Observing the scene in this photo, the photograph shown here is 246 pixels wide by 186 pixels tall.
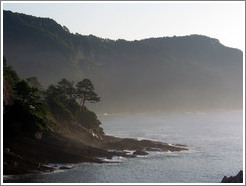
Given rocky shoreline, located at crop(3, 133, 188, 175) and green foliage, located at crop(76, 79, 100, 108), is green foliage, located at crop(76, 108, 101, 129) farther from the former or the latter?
rocky shoreline, located at crop(3, 133, 188, 175)

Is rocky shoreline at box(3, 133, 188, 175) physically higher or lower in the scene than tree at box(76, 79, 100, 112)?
lower

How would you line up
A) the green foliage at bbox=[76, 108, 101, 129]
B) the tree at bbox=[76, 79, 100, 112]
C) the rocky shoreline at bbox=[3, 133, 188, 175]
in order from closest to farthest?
the rocky shoreline at bbox=[3, 133, 188, 175]
the green foliage at bbox=[76, 108, 101, 129]
the tree at bbox=[76, 79, 100, 112]

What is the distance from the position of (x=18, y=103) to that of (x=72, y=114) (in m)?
21.1

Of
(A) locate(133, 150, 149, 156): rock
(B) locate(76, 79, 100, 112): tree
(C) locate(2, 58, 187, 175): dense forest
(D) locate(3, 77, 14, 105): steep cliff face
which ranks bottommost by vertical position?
(A) locate(133, 150, 149, 156): rock

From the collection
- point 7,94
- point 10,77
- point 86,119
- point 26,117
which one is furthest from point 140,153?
point 10,77

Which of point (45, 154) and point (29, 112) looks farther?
point (29, 112)

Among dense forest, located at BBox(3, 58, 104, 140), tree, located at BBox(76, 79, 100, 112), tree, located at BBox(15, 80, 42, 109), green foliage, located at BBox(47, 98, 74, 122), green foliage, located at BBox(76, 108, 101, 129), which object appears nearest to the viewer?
dense forest, located at BBox(3, 58, 104, 140)

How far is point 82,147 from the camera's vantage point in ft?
194

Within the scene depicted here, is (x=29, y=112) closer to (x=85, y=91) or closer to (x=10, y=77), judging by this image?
(x=10, y=77)

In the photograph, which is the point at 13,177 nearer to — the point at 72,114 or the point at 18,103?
the point at 18,103

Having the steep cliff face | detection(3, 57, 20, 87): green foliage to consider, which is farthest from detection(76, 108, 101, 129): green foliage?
the steep cliff face

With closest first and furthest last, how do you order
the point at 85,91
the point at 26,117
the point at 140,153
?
the point at 26,117 < the point at 140,153 < the point at 85,91

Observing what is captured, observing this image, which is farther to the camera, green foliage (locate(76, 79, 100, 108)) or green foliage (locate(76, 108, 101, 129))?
green foliage (locate(76, 79, 100, 108))

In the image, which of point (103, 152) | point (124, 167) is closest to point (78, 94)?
point (103, 152)
